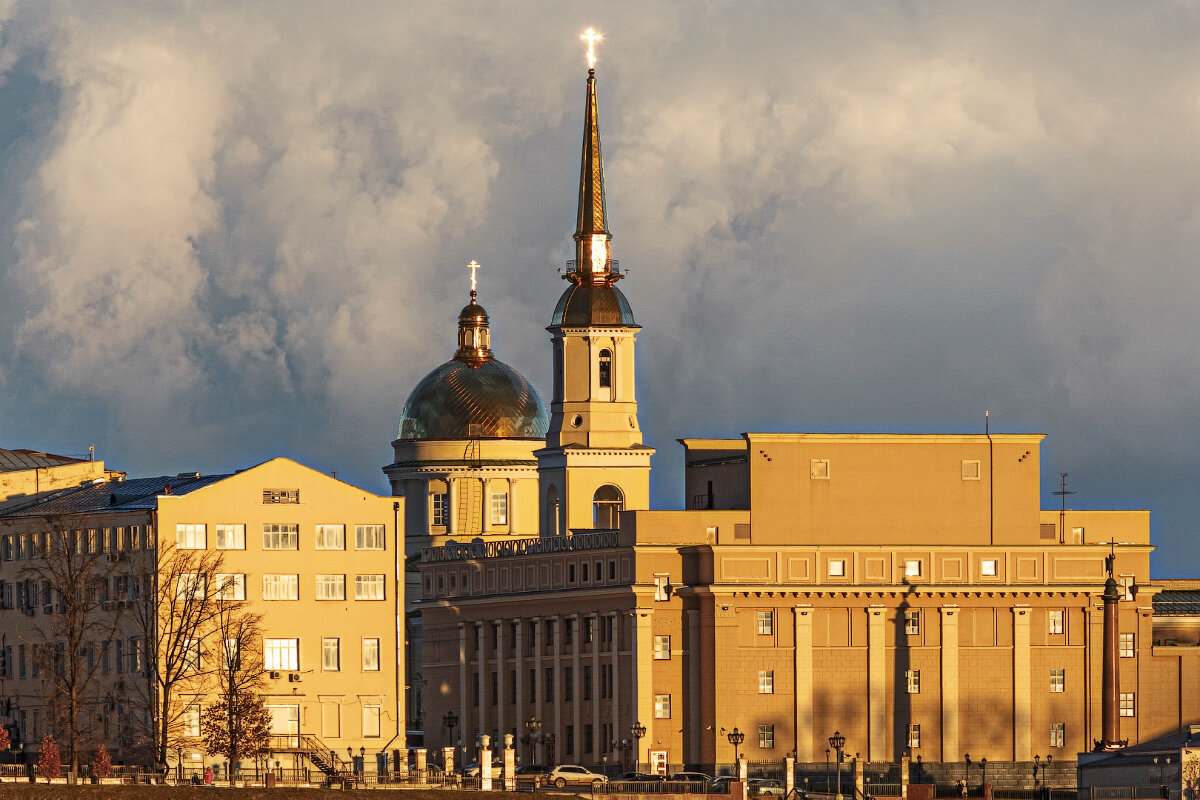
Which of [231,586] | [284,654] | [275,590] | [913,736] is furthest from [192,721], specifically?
[913,736]

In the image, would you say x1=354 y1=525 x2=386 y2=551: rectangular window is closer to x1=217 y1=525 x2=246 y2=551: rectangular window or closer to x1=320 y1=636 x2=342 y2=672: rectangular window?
x1=320 y1=636 x2=342 y2=672: rectangular window

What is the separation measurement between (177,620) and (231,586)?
5.13 m

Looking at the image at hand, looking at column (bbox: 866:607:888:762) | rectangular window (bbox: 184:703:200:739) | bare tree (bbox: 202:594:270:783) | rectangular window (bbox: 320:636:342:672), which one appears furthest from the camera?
column (bbox: 866:607:888:762)

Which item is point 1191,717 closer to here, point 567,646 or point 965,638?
point 965,638

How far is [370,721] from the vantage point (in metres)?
166

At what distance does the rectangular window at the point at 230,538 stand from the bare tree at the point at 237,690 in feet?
7.58

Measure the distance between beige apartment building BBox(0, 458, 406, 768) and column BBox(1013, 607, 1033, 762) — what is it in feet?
120

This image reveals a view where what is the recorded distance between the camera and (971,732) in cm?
18712

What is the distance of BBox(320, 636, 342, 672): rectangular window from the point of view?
165 m

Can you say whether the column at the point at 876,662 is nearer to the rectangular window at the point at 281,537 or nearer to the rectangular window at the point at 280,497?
the rectangular window at the point at 281,537

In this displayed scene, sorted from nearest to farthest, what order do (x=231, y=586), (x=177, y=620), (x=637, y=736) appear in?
(x=177, y=620) < (x=231, y=586) < (x=637, y=736)

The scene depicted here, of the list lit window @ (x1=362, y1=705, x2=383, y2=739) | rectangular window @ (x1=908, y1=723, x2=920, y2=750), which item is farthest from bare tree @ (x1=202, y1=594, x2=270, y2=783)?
rectangular window @ (x1=908, y1=723, x2=920, y2=750)

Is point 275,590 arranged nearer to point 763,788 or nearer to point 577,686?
point 763,788

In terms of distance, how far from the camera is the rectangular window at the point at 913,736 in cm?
18625
